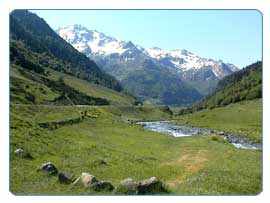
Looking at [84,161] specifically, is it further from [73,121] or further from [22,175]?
[73,121]

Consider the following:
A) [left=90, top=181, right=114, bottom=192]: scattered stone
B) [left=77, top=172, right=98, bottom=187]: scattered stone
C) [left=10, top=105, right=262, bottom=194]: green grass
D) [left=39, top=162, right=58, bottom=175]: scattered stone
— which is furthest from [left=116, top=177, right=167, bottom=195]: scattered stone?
[left=39, top=162, right=58, bottom=175]: scattered stone

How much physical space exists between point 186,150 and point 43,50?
16941 centimetres

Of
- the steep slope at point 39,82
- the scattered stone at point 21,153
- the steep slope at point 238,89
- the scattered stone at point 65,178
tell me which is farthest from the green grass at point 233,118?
the scattered stone at point 65,178

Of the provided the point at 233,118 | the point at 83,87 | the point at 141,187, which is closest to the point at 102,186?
the point at 141,187

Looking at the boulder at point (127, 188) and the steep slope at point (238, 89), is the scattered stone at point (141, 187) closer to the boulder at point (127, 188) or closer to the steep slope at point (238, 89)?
the boulder at point (127, 188)

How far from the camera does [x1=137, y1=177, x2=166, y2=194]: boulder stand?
54.2 feet

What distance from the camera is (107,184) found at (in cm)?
1673

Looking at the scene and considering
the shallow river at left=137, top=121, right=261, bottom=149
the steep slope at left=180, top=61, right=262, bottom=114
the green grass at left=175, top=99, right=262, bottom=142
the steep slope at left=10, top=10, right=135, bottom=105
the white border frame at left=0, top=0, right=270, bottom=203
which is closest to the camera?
the white border frame at left=0, top=0, right=270, bottom=203

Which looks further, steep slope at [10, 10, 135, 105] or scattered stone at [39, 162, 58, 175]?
steep slope at [10, 10, 135, 105]

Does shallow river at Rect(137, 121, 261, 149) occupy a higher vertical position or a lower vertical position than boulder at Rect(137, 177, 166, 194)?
lower

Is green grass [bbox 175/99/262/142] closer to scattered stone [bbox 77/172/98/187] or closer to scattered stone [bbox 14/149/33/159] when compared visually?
scattered stone [bbox 14/149/33/159]

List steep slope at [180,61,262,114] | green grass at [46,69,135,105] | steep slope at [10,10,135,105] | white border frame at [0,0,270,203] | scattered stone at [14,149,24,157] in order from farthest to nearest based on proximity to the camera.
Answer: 1. green grass at [46,69,135,105]
2. steep slope at [180,61,262,114]
3. steep slope at [10,10,135,105]
4. scattered stone at [14,149,24,157]
5. white border frame at [0,0,270,203]

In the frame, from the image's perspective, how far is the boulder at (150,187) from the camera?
16528mm
